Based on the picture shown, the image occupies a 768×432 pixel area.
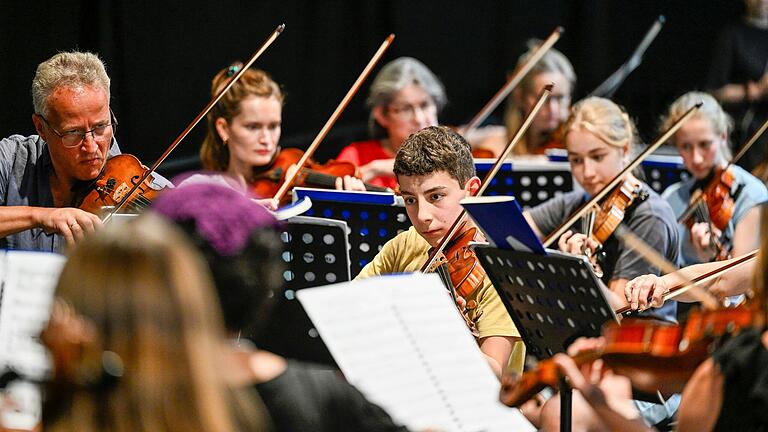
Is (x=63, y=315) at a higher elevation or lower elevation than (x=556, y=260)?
higher

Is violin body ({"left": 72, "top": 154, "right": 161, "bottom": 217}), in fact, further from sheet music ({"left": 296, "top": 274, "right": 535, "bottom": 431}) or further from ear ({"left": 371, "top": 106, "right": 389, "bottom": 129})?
ear ({"left": 371, "top": 106, "right": 389, "bottom": 129})

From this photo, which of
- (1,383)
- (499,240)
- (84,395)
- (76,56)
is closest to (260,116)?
(76,56)

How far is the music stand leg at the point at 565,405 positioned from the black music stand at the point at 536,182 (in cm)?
178

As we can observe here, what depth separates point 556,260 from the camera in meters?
2.17

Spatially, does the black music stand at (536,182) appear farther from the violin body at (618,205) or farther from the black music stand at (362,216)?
the black music stand at (362,216)

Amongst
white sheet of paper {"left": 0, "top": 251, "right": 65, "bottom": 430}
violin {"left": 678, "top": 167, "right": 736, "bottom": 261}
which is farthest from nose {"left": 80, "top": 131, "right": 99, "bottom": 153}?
violin {"left": 678, "top": 167, "right": 736, "bottom": 261}

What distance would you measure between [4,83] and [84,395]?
2497 mm

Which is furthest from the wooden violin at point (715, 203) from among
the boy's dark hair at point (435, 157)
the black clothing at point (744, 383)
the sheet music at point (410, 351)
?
the black clothing at point (744, 383)

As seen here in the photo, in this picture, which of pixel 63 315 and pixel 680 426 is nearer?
pixel 63 315

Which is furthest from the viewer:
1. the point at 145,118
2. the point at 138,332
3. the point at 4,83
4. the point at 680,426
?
the point at 145,118

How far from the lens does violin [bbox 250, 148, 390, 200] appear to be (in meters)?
3.85

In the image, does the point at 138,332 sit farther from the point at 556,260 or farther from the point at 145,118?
the point at 145,118

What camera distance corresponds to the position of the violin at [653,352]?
5.88ft

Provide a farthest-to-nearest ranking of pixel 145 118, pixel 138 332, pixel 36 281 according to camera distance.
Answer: pixel 145 118 → pixel 36 281 → pixel 138 332
